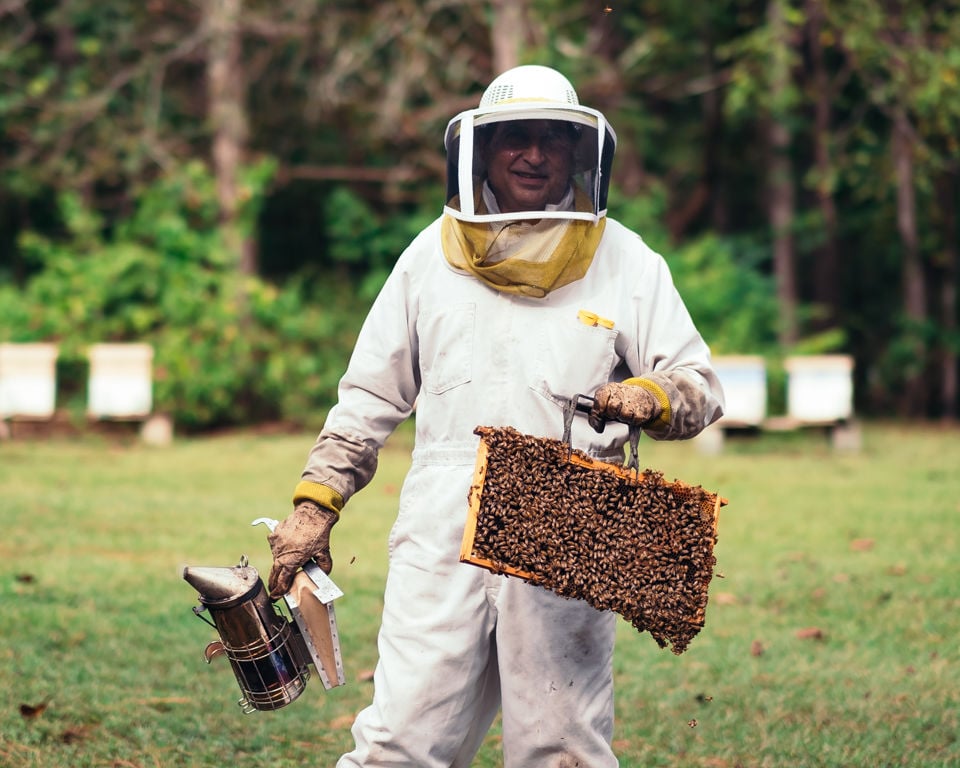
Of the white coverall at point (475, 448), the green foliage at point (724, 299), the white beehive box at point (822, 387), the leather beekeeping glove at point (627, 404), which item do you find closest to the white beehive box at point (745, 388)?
the white beehive box at point (822, 387)

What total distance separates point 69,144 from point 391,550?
14.8 meters

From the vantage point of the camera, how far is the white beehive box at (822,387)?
45.9ft

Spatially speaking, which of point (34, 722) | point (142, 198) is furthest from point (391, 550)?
point (142, 198)

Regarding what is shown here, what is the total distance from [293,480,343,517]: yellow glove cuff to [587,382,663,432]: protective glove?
0.73 m

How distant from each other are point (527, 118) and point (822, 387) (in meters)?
11.0

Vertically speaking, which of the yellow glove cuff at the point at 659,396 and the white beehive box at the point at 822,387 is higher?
the yellow glove cuff at the point at 659,396

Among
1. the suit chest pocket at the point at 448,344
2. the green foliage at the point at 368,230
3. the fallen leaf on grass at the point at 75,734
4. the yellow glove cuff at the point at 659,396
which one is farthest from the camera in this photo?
the green foliage at the point at 368,230

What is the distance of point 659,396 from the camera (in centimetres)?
333

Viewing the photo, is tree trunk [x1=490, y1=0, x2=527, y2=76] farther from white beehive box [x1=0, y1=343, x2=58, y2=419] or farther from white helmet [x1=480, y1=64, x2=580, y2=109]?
white helmet [x1=480, y1=64, x2=580, y2=109]

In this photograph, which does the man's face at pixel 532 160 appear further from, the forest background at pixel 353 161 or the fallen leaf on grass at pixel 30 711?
the forest background at pixel 353 161

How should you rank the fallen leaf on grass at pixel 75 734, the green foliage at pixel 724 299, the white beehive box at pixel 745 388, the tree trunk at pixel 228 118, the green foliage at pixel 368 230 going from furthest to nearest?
the green foliage at pixel 368 230, the tree trunk at pixel 228 118, the green foliage at pixel 724 299, the white beehive box at pixel 745 388, the fallen leaf on grass at pixel 75 734

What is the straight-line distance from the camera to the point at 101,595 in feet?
23.5

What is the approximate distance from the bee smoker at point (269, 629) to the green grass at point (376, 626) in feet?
4.45

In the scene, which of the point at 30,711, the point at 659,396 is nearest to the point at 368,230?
the point at 30,711
